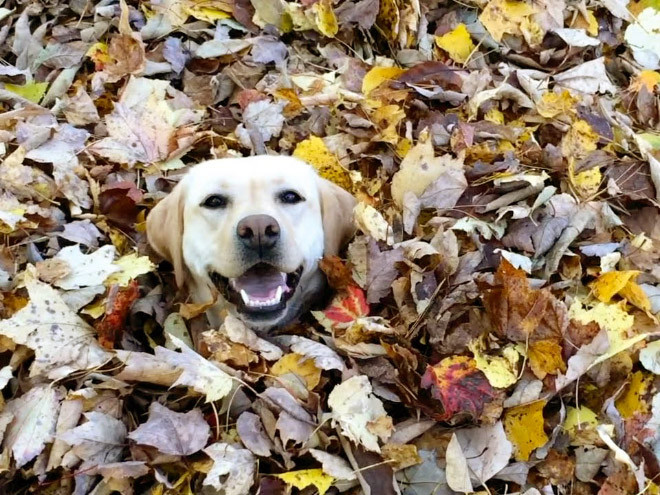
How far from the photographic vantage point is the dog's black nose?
9.72 feet

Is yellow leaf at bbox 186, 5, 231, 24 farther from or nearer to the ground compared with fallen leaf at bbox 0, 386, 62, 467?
farther from the ground

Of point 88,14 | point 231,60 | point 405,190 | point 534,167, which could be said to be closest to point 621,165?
point 534,167

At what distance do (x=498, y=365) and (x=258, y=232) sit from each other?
1.02 m

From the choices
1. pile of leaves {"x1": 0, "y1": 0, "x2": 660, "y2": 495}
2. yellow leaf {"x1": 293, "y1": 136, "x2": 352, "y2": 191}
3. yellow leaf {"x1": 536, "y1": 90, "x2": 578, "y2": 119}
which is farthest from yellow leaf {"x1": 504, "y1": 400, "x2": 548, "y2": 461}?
yellow leaf {"x1": 536, "y1": 90, "x2": 578, "y2": 119}

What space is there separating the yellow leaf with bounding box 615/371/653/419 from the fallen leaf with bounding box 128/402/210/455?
143 cm

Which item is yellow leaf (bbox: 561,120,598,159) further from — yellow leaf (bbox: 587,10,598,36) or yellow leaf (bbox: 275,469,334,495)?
yellow leaf (bbox: 275,469,334,495)

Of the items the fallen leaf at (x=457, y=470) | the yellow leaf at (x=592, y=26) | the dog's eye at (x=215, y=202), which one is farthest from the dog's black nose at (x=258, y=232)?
the yellow leaf at (x=592, y=26)

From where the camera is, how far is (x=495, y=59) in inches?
174

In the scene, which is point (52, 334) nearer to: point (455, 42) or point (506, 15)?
point (455, 42)

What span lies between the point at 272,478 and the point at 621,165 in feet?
7.43

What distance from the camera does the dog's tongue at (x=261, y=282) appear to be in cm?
308

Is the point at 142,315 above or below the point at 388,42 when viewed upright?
below

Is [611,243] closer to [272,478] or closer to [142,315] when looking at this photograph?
[272,478]

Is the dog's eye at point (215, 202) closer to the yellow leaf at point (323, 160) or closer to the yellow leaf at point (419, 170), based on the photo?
the yellow leaf at point (323, 160)
